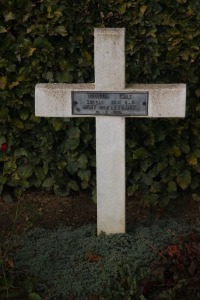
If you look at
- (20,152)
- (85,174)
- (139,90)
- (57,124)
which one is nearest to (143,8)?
(139,90)

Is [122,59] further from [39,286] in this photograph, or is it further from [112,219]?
[39,286]

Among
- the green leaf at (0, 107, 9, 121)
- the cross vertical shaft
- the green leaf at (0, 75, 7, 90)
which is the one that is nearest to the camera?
the cross vertical shaft

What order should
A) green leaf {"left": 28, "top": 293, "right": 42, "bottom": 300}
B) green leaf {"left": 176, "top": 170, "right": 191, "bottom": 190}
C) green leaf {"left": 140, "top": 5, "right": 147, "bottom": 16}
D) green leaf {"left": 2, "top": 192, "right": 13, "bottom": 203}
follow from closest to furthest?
green leaf {"left": 28, "top": 293, "right": 42, "bottom": 300}
green leaf {"left": 140, "top": 5, "right": 147, "bottom": 16}
green leaf {"left": 176, "top": 170, "right": 191, "bottom": 190}
green leaf {"left": 2, "top": 192, "right": 13, "bottom": 203}

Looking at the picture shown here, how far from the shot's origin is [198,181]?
5.44 metres

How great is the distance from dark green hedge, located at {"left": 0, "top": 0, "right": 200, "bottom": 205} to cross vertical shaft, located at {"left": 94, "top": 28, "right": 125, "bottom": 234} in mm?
684

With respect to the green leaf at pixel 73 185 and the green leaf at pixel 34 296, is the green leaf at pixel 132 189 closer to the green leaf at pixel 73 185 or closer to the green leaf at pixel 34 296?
the green leaf at pixel 73 185

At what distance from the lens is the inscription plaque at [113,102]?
4289 mm

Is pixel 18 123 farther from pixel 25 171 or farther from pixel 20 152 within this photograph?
pixel 25 171

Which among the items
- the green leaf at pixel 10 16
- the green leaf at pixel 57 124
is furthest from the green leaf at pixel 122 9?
the green leaf at pixel 57 124

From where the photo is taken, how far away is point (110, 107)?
432 cm

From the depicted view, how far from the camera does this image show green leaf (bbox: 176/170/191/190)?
17.4ft

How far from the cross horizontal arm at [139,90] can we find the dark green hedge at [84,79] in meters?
0.64

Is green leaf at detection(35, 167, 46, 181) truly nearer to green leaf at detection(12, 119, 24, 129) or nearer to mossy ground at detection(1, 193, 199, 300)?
mossy ground at detection(1, 193, 199, 300)

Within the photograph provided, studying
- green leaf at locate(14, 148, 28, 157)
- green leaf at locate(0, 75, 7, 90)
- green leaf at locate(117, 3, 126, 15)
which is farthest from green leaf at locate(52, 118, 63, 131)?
green leaf at locate(117, 3, 126, 15)
